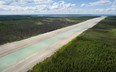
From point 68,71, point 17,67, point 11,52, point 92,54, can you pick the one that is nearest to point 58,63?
point 68,71

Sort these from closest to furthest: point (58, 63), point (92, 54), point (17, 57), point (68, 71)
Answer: point (68, 71), point (58, 63), point (17, 57), point (92, 54)

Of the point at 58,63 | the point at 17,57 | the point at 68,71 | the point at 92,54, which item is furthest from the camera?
the point at 92,54

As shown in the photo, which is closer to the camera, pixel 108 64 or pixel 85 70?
pixel 85 70

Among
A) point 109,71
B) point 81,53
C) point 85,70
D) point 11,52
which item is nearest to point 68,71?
point 85,70

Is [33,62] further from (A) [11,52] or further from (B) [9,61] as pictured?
(A) [11,52]

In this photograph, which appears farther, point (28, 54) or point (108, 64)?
point (28, 54)

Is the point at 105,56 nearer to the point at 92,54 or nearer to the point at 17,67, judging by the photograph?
the point at 92,54

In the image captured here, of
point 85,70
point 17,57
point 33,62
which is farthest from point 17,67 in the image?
point 85,70

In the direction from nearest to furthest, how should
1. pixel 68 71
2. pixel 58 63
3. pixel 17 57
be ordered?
pixel 68 71
pixel 58 63
pixel 17 57
